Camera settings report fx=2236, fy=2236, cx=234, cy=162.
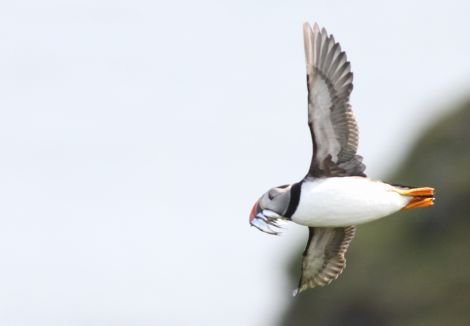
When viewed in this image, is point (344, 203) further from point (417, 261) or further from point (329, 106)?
point (417, 261)

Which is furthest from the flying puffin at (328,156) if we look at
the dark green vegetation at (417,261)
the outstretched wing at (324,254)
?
the dark green vegetation at (417,261)

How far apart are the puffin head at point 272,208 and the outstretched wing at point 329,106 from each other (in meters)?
0.34

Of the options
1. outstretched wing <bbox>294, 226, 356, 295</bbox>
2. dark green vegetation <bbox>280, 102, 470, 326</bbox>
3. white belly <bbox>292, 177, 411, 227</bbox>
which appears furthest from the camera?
dark green vegetation <bbox>280, 102, 470, 326</bbox>

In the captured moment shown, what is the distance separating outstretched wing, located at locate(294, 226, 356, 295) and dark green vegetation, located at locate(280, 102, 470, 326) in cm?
1282

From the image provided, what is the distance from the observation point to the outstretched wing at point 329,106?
2052cm

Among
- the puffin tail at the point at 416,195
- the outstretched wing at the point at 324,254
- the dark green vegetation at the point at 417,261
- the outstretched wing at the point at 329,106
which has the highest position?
the outstretched wing at the point at 329,106

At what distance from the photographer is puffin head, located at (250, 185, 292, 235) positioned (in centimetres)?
2042

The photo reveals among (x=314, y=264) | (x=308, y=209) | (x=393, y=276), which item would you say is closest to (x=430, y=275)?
(x=393, y=276)

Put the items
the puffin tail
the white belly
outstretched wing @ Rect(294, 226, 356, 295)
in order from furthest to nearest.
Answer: outstretched wing @ Rect(294, 226, 356, 295)
the puffin tail
the white belly

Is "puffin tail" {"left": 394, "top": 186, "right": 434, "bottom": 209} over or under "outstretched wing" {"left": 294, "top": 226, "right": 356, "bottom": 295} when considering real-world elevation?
over

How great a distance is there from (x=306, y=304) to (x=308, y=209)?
1853cm

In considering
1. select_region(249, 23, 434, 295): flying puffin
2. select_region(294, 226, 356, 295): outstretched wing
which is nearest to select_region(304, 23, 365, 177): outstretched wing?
select_region(249, 23, 434, 295): flying puffin

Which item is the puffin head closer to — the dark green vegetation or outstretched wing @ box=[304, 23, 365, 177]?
outstretched wing @ box=[304, 23, 365, 177]

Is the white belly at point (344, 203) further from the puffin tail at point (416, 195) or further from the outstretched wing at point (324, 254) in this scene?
the outstretched wing at point (324, 254)
